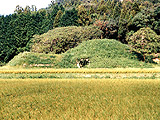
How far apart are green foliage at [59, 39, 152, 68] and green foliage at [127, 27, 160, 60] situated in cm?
193

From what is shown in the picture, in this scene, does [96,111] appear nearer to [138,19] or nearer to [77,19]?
[138,19]

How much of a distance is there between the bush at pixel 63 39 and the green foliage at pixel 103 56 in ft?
24.2

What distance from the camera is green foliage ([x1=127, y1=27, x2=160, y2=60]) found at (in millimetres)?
38938

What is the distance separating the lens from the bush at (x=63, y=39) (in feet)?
161

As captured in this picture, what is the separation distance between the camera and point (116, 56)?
38969 millimetres

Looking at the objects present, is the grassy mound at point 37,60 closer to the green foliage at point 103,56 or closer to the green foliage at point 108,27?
the green foliage at point 103,56

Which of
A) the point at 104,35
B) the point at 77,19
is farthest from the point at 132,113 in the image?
the point at 77,19

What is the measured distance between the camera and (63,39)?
49156 mm

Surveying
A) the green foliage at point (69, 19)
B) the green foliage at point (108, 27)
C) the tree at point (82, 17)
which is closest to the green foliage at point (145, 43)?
the green foliage at point (108, 27)

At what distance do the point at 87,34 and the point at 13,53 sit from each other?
80.9ft

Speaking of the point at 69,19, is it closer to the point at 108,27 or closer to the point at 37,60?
the point at 108,27

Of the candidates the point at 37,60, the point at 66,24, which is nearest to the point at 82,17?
the point at 66,24

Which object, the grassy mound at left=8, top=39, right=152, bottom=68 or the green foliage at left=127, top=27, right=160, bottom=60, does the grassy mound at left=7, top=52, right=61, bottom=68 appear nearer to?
the grassy mound at left=8, top=39, right=152, bottom=68

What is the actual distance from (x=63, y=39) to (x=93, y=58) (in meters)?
14.3
